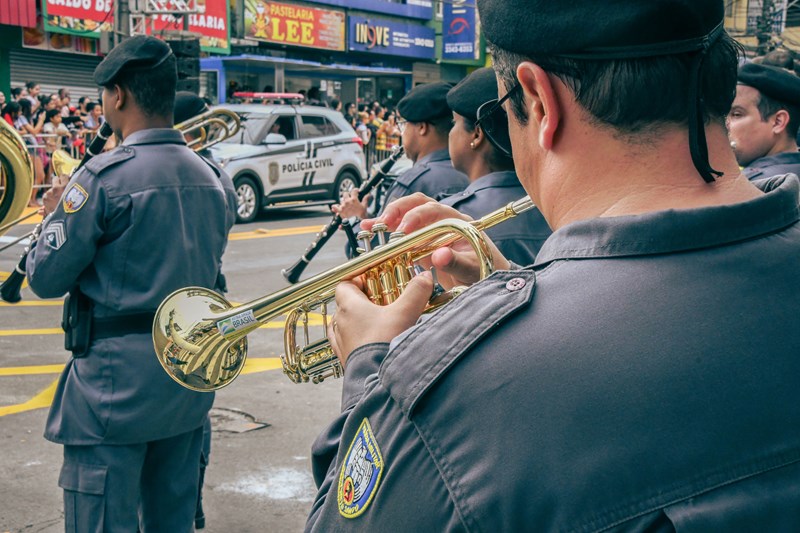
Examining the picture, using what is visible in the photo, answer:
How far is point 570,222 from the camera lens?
1.16m

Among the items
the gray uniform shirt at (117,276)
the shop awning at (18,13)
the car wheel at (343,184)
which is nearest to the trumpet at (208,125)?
the gray uniform shirt at (117,276)

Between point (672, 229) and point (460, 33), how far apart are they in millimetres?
34297

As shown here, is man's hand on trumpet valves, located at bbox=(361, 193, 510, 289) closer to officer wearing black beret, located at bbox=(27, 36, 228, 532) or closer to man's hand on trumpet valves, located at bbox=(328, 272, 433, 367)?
man's hand on trumpet valves, located at bbox=(328, 272, 433, 367)

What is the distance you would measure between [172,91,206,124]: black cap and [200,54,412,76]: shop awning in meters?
20.6

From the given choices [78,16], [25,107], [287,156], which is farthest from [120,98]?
[78,16]

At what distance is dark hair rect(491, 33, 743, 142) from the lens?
1079 mm

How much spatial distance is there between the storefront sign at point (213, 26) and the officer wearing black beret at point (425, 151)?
20.8 meters

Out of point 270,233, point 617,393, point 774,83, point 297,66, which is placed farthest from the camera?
point 297,66

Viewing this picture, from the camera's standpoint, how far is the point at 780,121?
4215mm

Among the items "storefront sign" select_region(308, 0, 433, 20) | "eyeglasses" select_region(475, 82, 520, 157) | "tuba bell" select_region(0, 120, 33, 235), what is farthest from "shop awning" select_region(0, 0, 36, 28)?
"eyeglasses" select_region(475, 82, 520, 157)

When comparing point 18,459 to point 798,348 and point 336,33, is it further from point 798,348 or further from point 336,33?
point 336,33

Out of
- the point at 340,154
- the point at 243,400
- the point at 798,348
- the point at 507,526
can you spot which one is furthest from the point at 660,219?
the point at 340,154

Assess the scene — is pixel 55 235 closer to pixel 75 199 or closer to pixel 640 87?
pixel 75 199

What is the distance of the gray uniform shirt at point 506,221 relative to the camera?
3252 mm
